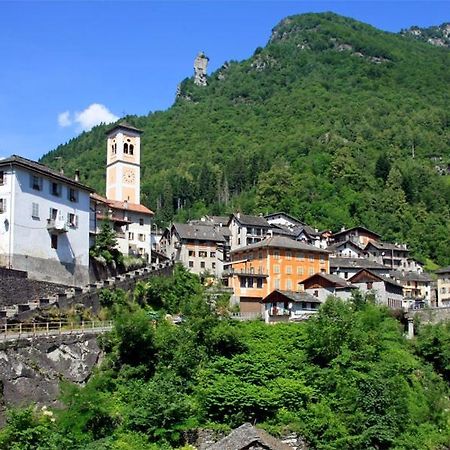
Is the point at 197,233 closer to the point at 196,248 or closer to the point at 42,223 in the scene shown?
the point at 196,248

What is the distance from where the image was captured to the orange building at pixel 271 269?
70562 millimetres

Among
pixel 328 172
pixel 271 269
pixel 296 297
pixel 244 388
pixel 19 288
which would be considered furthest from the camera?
pixel 328 172

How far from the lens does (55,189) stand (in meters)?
56.8

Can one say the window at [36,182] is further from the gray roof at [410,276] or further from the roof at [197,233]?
the gray roof at [410,276]

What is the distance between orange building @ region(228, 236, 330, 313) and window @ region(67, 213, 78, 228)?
18281mm

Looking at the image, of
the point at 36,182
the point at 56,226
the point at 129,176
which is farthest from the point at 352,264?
the point at 36,182

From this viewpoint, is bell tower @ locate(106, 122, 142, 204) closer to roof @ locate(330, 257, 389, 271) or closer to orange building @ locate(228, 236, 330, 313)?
orange building @ locate(228, 236, 330, 313)

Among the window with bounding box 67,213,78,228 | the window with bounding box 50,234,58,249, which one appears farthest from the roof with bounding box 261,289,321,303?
the window with bounding box 50,234,58,249

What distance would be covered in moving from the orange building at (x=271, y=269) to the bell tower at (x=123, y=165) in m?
19.1

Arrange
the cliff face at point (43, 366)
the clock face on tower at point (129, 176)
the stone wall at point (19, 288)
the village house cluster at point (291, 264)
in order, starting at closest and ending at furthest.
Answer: the cliff face at point (43, 366), the stone wall at point (19, 288), the village house cluster at point (291, 264), the clock face on tower at point (129, 176)

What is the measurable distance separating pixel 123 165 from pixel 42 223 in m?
35.6

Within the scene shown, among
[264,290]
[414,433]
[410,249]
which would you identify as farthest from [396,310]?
[410,249]

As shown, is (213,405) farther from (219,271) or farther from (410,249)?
(410,249)

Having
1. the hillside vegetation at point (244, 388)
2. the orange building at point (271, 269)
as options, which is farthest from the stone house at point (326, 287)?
the hillside vegetation at point (244, 388)
